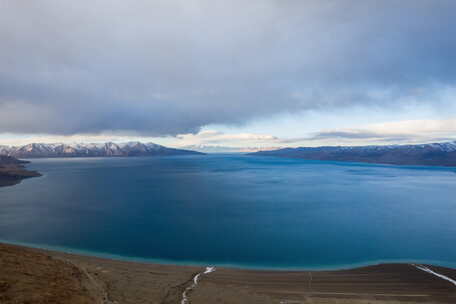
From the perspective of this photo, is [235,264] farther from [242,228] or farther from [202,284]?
[242,228]

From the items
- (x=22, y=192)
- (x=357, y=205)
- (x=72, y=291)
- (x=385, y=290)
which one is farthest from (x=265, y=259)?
(x=22, y=192)

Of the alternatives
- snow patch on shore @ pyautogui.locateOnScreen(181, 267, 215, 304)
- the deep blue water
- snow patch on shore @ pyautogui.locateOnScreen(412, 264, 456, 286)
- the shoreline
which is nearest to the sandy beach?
snow patch on shore @ pyautogui.locateOnScreen(181, 267, 215, 304)

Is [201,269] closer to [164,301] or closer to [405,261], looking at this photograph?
[164,301]

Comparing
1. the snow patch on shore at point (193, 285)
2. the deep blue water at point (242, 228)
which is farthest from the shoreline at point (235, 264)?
the snow patch on shore at point (193, 285)

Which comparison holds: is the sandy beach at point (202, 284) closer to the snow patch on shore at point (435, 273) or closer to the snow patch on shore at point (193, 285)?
the snow patch on shore at point (193, 285)

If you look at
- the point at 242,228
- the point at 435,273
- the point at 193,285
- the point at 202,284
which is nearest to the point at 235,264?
the point at 202,284

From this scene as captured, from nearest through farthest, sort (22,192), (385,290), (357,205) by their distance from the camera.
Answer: (385,290)
(357,205)
(22,192)

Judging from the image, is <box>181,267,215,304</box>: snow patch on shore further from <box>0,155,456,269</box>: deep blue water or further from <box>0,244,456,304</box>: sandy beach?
<box>0,155,456,269</box>: deep blue water

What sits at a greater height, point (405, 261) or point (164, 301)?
point (164, 301)
